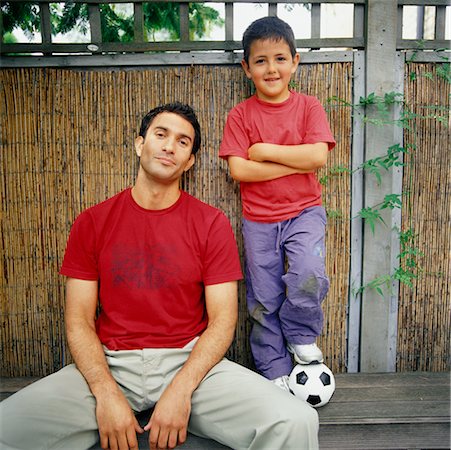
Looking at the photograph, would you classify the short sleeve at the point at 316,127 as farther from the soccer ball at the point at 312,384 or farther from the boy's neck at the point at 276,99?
the soccer ball at the point at 312,384

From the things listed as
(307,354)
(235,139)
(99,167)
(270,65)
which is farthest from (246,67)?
(307,354)

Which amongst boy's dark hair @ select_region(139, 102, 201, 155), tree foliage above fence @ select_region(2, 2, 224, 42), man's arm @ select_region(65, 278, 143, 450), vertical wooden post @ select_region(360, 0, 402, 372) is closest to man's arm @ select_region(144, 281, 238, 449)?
man's arm @ select_region(65, 278, 143, 450)

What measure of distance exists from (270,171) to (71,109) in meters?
1.36

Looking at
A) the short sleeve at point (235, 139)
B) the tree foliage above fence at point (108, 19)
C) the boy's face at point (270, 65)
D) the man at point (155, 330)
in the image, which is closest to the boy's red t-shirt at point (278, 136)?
the short sleeve at point (235, 139)

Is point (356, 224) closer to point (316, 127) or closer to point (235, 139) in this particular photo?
point (316, 127)

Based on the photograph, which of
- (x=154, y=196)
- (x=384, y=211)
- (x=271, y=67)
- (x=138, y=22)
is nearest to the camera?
(x=154, y=196)

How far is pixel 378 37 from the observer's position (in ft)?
9.62

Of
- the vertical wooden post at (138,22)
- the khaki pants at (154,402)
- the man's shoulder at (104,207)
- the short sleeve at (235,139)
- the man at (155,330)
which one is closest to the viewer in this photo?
the khaki pants at (154,402)

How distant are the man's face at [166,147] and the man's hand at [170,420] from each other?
41.9 inches

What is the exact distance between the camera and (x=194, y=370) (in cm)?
212

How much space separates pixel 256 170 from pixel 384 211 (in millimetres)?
983

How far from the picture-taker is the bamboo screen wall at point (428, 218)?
9.93ft

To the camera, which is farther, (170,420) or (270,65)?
(270,65)

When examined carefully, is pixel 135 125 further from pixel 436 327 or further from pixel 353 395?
pixel 436 327
